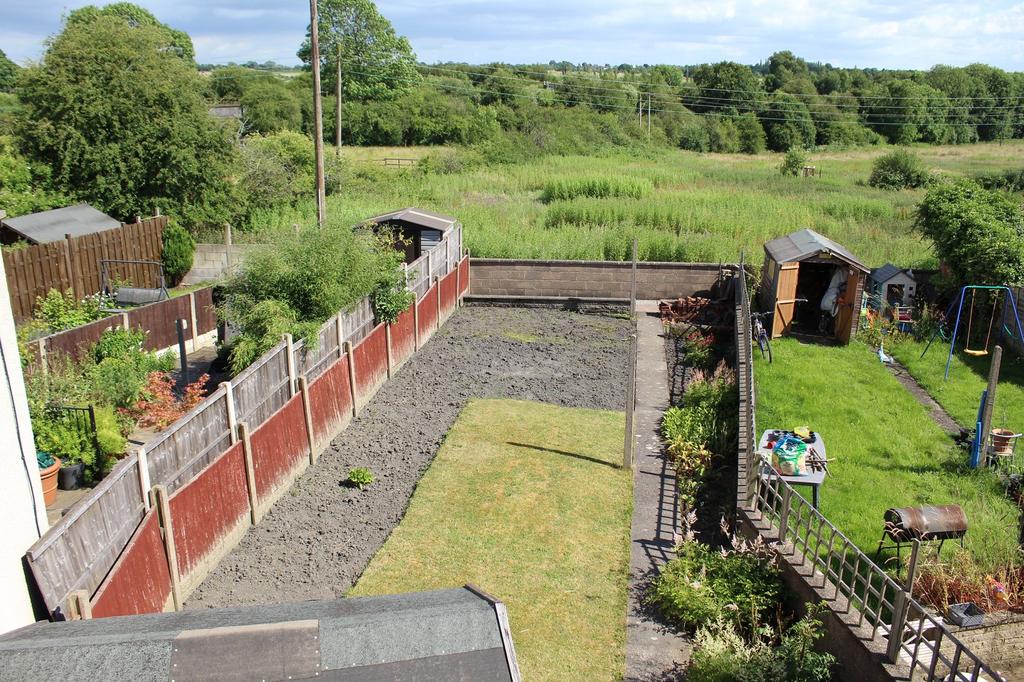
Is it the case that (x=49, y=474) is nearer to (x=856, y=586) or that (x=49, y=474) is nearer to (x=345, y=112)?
(x=856, y=586)

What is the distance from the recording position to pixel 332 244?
13.5 metres

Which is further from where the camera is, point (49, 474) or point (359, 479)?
point (359, 479)

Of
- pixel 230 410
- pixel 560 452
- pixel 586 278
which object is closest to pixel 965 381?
pixel 560 452

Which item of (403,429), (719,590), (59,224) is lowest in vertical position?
(403,429)

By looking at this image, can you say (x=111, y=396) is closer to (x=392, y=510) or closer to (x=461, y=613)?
(x=392, y=510)

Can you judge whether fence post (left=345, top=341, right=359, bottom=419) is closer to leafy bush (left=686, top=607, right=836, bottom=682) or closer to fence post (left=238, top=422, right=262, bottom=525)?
fence post (left=238, top=422, right=262, bottom=525)

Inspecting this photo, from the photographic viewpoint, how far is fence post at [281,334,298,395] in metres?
10.6

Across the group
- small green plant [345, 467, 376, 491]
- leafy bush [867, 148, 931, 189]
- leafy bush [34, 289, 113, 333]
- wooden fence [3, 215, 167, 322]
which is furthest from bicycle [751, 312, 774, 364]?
leafy bush [867, 148, 931, 189]

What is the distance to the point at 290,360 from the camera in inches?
425

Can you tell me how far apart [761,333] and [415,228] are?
9513 mm

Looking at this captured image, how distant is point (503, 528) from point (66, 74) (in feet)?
70.3

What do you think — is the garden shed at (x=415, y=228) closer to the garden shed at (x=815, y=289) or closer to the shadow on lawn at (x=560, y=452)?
the garden shed at (x=815, y=289)

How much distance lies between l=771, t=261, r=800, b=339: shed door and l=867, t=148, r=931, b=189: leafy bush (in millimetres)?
31588

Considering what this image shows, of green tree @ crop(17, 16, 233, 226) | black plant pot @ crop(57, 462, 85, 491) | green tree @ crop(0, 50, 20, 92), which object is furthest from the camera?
green tree @ crop(0, 50, 20, 92)
